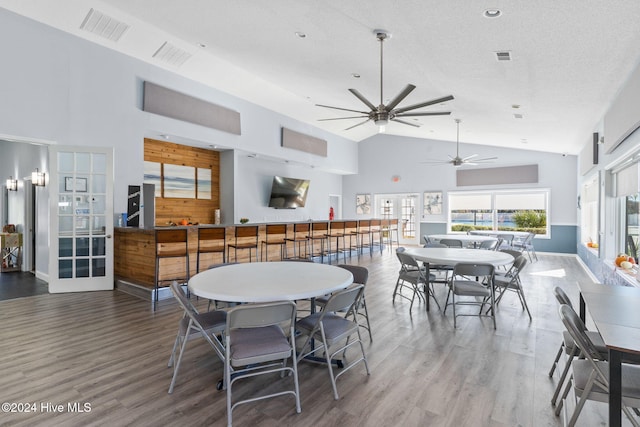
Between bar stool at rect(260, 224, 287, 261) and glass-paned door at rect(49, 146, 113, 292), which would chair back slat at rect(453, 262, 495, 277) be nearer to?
bar stool at rect(260, 224, 287, 261)

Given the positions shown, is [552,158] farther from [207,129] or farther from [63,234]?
[63,234]

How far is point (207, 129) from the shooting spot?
23.5ft

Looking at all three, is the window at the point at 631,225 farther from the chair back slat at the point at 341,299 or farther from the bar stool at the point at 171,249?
the bar stool at the point at 171,249

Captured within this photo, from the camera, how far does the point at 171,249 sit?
5086mm

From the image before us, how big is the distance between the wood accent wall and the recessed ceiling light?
6593 millimetres

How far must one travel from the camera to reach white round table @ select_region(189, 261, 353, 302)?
222 cm

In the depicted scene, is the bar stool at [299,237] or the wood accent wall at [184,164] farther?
the wood accent wall at [184,164]

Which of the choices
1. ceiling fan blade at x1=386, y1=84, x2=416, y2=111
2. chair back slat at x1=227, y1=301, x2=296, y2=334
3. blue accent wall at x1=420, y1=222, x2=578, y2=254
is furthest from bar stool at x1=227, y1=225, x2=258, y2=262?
blue accent wall at x1=420, y1=222, x2=578, y2=254

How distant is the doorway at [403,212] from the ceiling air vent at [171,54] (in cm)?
812

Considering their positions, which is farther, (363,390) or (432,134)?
(432,134)

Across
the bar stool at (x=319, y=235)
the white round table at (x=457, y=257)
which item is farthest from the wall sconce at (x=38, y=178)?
the white round table at (x=457, y=257)

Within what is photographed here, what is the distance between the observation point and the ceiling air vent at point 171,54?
229 inches

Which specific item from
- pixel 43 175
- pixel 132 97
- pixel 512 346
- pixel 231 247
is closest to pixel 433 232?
pixel 231 247

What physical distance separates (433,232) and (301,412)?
395 inches
